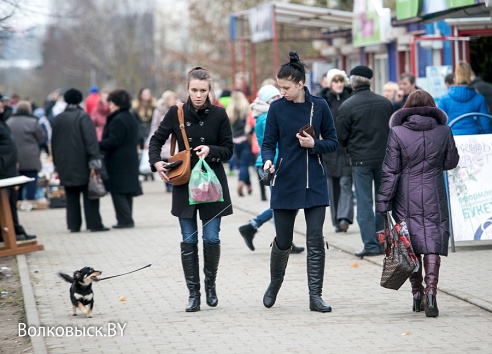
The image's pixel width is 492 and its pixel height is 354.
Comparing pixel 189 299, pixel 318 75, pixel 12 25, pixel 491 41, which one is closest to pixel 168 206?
pixel 12 25

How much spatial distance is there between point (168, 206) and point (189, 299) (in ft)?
32.9

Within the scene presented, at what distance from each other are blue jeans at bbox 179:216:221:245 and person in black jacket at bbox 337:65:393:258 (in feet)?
9.88

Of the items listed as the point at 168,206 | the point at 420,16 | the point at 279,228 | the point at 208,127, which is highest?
the point at 420,16

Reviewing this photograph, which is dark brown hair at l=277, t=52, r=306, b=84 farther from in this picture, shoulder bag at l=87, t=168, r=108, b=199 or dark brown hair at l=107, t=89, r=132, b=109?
dark brown hair at l=107, t=89, r=132, b=109

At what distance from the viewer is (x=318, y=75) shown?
24609mm

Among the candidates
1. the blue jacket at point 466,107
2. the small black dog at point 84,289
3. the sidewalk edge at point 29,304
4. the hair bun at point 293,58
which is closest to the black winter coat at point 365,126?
the blue jacket at point 466,107

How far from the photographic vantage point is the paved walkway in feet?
23.5

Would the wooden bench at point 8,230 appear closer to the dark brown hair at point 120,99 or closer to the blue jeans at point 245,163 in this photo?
the dark brown hair at point 120,99

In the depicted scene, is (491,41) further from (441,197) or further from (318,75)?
(441,197)

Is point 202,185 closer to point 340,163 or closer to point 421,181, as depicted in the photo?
point 421,181

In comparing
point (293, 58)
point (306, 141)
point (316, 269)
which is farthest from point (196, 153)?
point (316, 269)

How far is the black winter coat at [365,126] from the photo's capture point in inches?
434

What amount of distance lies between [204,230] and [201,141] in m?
0.69

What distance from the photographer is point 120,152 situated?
14.8 metres
